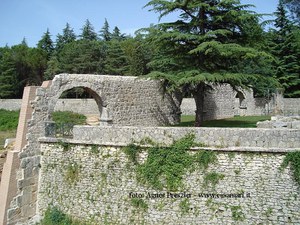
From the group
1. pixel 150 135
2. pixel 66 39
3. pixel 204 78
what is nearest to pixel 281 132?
pixel 150 135

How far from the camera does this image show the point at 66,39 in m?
53.8

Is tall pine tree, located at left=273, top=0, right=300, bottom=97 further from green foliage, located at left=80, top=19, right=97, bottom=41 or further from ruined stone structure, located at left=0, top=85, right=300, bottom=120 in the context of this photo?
green foliage, located at left=80, top=19, right=97, bottom=41

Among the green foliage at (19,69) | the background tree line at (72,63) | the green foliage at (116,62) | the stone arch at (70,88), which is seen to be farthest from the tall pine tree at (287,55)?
the green foliage at (19,69)

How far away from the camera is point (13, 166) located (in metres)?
10.1

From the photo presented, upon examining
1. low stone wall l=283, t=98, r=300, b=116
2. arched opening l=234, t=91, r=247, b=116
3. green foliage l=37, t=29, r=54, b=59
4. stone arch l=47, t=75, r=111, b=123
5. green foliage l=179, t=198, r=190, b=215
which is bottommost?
green foliage l=179, t=198, r=190, b=215

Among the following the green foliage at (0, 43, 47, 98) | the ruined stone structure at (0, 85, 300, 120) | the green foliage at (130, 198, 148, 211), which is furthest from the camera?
the green foliage at (0, 43, 47, 98)

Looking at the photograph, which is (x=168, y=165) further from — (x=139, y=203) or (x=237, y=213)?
(x=237, y=213)

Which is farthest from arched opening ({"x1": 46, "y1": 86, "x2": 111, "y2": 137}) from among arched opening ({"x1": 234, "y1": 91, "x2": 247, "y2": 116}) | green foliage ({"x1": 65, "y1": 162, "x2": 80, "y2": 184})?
A: arched opening ({"x1": 234, "y1": 91, "x2": 247, "y2": 116})

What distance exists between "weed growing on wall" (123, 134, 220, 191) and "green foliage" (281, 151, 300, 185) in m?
1.85

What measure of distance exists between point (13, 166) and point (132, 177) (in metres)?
4.12

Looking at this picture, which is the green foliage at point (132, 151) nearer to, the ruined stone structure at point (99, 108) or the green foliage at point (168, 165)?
the green foliage at point (168, 165)

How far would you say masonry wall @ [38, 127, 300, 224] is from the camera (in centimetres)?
812

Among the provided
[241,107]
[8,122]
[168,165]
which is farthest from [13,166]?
[241,107]

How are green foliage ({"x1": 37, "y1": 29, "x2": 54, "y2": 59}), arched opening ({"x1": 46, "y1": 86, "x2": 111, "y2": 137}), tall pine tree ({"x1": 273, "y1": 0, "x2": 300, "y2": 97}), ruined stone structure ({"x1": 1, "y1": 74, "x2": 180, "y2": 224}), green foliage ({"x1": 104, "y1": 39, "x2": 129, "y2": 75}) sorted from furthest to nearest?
green foliage ({"x1": 37, "y1": 29, "x2": 54, "y2": 59}) < green foliage ({"x1": 104, "y1": 39, "x2": 129, "y2": 75}) < tall pine tree ({"x1": 273, "y1": 0, "x2": 300, "y2": 97}) < arched opening ({"x1": 46, "y1": 86, "x2": 111, "y2": 137}) < ruined stone structure ({"x1": 1, "y1": 74, "x2": 180, "y2": 224})
